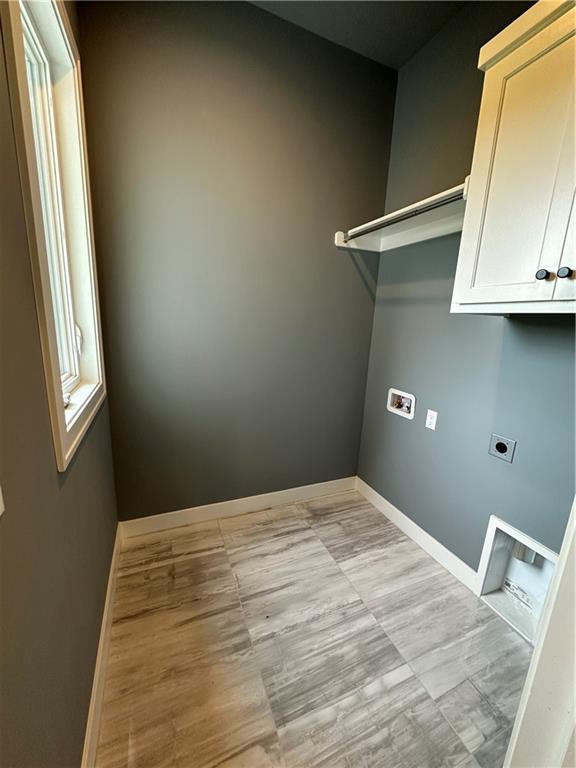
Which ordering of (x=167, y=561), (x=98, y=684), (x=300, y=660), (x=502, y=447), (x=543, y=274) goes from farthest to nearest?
(x=167, y=561)
(x=502, y=447)
(x=300, y=660)
(x=98, y=684)
(x=543, y=274)

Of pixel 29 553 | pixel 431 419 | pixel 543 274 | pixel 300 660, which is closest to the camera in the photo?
pixel 29 553

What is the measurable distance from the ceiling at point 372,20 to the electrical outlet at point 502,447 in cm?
218

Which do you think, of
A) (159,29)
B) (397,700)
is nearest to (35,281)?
(159,29)

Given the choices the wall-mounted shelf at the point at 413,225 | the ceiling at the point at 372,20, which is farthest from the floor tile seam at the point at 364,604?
the ceiling at the point at 372,20

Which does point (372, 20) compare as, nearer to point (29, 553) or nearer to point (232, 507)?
point (29, 553)

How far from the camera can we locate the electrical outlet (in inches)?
57.2

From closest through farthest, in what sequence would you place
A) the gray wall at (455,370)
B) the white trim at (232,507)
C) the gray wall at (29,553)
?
the gray wall at (29,553) → the gray wall at (455,370) → the white trim at (232,507)

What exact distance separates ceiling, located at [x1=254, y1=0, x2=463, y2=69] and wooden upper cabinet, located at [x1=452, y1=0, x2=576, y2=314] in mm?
901

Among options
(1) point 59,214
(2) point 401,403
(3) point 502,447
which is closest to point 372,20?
(1) point 59,214

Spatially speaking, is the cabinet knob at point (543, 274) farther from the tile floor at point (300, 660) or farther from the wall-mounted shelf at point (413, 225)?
the tile floor at point (300, 660)

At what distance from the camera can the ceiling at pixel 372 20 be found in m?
1.58

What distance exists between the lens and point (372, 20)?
1650mm

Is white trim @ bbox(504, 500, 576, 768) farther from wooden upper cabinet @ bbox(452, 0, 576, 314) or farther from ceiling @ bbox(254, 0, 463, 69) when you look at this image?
ceiling @ bbox(254, 0, 463, 69)

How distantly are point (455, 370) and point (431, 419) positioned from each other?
334mm
